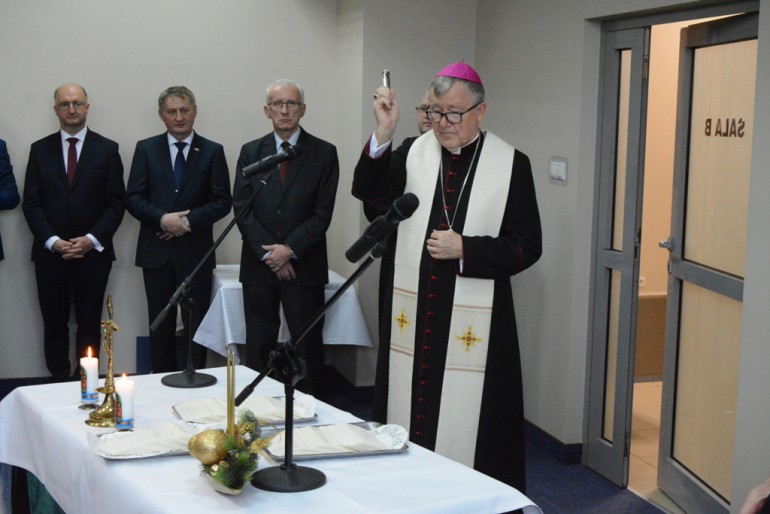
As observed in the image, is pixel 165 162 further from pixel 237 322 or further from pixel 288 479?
pixel 288 479

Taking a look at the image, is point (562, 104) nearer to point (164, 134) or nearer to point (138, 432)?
point (164, 134)

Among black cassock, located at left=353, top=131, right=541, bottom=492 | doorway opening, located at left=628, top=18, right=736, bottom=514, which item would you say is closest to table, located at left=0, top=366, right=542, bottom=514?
black cassock, located at left=353, top=131, right=541, bottom=492

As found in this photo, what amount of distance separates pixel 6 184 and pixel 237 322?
1498 millimetres

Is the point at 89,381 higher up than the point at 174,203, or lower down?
lower down

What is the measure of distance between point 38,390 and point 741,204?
Answer: 104 inches

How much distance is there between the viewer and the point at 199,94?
246 inches

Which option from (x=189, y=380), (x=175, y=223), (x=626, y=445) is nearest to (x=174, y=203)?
(x=175, y=223)

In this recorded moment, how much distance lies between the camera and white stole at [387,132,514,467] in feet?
12.1

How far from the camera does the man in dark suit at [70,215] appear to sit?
5.76 metres

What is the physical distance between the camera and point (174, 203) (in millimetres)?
5754

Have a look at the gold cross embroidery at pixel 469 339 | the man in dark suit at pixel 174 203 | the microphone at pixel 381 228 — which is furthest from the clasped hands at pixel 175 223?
the microphone at pixel 381 228

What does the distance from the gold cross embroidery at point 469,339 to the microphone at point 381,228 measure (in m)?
1.53

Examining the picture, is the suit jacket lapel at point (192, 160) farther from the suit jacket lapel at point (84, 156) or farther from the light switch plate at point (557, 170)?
the light switch plate at point (557, 170)

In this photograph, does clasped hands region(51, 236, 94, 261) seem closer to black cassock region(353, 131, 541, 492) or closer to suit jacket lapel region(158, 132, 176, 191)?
suit jacket lapel region(158, 132, 176, 191)
